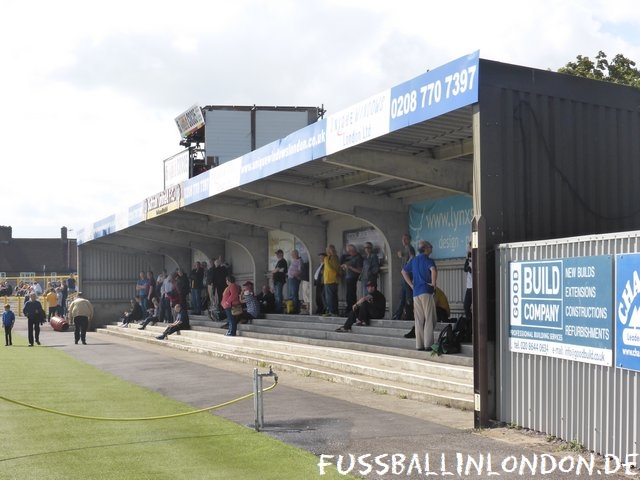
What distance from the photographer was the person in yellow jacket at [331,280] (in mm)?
19609

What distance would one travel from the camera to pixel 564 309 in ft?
27.8

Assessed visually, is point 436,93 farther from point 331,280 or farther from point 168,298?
point 168,298

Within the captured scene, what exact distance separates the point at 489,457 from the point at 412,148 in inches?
306

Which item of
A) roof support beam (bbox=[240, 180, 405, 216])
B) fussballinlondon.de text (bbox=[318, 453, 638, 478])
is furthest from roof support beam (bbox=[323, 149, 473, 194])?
fussballinlondon.de text (bbox=[318, 453, 638, 478])

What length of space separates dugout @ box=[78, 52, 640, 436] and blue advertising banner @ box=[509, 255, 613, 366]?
525 mm

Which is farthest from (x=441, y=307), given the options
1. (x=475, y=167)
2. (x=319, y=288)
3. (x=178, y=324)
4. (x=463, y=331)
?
(x=178, y=324)

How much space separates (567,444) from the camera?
8.23 metres

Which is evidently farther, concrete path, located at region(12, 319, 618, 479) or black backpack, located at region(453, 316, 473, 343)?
black backpack, located at region(453, 316, 473, 343)

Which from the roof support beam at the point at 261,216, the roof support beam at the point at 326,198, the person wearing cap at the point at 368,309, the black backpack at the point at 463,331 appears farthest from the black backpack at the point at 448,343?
the roof support beam at the point at 261,216

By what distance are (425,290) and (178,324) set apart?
42.2 feet

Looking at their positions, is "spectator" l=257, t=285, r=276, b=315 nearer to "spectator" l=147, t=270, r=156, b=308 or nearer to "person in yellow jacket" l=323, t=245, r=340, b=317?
"person in yellow jacket" l=323, t=245, r=340, b=317

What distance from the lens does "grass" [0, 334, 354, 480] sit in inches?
298

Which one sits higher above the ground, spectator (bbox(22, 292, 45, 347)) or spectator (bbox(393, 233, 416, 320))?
spectator (bbox(393, 233, 416, 320))

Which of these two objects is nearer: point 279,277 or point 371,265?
point 371,265
